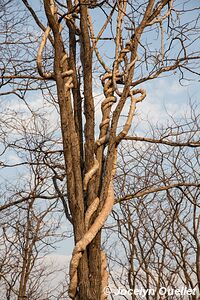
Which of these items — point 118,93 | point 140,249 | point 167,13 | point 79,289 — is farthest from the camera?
point 140,249

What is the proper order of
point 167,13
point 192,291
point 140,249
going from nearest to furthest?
point 167,13 → point 192,291 → point 140,249

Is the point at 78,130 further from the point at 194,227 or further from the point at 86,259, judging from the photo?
the point at 194,227

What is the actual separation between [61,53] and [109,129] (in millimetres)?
564

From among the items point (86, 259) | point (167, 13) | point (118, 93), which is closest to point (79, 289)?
point (86, 259)

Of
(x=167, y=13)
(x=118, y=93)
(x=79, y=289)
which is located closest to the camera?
(x=79, y=289)

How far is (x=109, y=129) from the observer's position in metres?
2.70

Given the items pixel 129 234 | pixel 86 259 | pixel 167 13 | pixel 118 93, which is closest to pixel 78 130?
pixel 118 93

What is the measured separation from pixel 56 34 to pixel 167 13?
41.4 inches

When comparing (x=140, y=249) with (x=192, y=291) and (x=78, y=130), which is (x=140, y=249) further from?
(x=78, y=130)

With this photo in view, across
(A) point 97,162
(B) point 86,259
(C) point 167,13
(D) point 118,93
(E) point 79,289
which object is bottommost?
(E) point 79,289

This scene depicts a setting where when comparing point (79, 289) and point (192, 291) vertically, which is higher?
point (192, 291)

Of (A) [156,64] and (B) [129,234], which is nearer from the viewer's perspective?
(A) [156,64]

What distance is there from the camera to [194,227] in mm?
4980

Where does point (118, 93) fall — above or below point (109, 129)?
above
